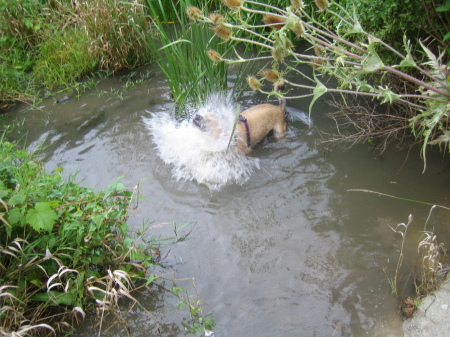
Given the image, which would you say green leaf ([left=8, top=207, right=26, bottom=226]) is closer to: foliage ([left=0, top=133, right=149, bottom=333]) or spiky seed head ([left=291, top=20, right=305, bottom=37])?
foliage ([left=0, top=133, right=149, bottom=333])

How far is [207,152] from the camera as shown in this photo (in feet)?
14.2

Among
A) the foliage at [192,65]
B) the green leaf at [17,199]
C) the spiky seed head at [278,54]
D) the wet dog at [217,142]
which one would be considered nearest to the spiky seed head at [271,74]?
the spiky seed head at [278,54]

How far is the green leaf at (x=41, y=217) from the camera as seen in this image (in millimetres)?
2451

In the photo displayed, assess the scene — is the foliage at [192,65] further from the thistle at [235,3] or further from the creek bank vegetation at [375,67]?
the thistle at [235,3]

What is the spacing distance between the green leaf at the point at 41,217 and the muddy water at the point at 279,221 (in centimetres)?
87

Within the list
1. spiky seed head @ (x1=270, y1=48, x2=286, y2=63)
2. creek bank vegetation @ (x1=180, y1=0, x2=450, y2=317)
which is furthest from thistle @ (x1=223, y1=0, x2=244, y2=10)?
spiky seed head @ (x1=270, y1=48, x2=286, y2=63)

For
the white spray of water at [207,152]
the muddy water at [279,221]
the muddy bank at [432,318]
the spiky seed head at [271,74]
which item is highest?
the spiky seed head at [271,74]

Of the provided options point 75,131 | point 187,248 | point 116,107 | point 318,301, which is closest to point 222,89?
point 116,107

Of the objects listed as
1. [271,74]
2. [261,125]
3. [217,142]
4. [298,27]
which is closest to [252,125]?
[261,125]

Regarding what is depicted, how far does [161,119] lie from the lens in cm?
485

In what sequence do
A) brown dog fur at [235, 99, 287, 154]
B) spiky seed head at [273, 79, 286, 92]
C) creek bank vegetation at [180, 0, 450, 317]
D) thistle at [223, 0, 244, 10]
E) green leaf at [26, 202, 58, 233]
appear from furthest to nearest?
brown dog fur at [235, 99, 287, 154], spiky seed head at [273, 79, 286, 92], thistle at [223, 0, 244, 10], green leaf at [26, 202, 58, 233], creek bank vegetation at [180, 0, 450, 317]

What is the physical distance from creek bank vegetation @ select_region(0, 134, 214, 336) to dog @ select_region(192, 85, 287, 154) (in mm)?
1503

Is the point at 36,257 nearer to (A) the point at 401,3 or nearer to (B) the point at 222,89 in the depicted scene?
(B) the point at 222,89

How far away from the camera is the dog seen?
416 cm
